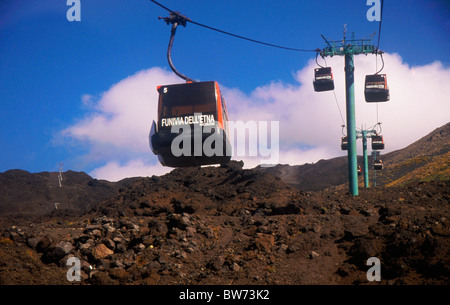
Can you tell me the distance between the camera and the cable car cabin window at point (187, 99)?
1162 cm

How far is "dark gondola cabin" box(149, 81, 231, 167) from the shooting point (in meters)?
10.9

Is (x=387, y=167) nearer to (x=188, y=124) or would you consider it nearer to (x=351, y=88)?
(x=351, y=88)

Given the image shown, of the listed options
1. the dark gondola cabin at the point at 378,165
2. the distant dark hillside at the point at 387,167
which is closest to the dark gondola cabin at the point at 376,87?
the dark gondola cabin at the point at 378,165

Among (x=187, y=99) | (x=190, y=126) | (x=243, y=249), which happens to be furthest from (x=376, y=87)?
(x=243, y=249)

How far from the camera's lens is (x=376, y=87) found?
58.2ft

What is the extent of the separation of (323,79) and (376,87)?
265cm

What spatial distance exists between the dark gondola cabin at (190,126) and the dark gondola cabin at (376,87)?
9.30m

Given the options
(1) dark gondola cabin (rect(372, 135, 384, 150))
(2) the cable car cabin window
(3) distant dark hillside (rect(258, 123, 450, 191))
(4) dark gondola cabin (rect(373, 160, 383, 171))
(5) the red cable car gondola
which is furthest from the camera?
(3) distant dark hillside (rect(258, 123, 450, 191))

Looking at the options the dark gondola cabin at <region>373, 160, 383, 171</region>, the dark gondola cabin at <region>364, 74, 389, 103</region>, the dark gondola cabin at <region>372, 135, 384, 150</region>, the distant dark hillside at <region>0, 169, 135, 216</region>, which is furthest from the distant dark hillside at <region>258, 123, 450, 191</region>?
the dark gondola cabin at <region>364, 74, 389, 103</region>

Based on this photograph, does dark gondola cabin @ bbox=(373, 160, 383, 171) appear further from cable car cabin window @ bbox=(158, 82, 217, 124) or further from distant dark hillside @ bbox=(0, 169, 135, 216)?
distant dark hillside @ bbox=(0, 169, 135, 216)

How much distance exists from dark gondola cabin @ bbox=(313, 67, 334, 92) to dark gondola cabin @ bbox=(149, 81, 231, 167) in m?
7.57

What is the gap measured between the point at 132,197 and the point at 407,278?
14926mm

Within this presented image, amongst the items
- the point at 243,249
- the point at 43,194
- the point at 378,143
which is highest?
the point at 378,143
